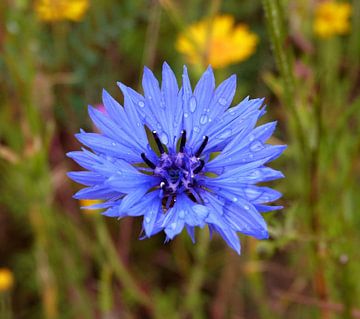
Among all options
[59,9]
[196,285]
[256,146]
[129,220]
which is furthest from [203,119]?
[59,9]

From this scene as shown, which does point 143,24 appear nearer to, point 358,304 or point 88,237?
point 88,237

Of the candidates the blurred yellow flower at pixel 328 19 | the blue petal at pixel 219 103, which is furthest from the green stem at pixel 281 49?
the blurred yellow flower at pixel 328 19

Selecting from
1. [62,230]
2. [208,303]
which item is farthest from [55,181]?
[208,303]

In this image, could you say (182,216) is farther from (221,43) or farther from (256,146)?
(221,43)

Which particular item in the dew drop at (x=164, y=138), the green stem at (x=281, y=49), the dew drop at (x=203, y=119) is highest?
the green stem at (x=281, y=49)

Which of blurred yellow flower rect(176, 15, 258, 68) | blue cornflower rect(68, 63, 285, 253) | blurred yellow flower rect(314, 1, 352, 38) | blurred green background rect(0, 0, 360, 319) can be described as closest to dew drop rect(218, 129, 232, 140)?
blue cornflower rect(68, 63, 285, 253)

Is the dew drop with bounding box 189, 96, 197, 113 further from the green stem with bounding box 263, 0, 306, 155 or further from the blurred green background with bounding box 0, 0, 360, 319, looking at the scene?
the blurred green background with bounding box 0, 0, 360, 319

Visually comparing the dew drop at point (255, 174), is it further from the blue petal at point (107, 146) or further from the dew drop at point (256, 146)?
the blue petal at point (107, 146)
